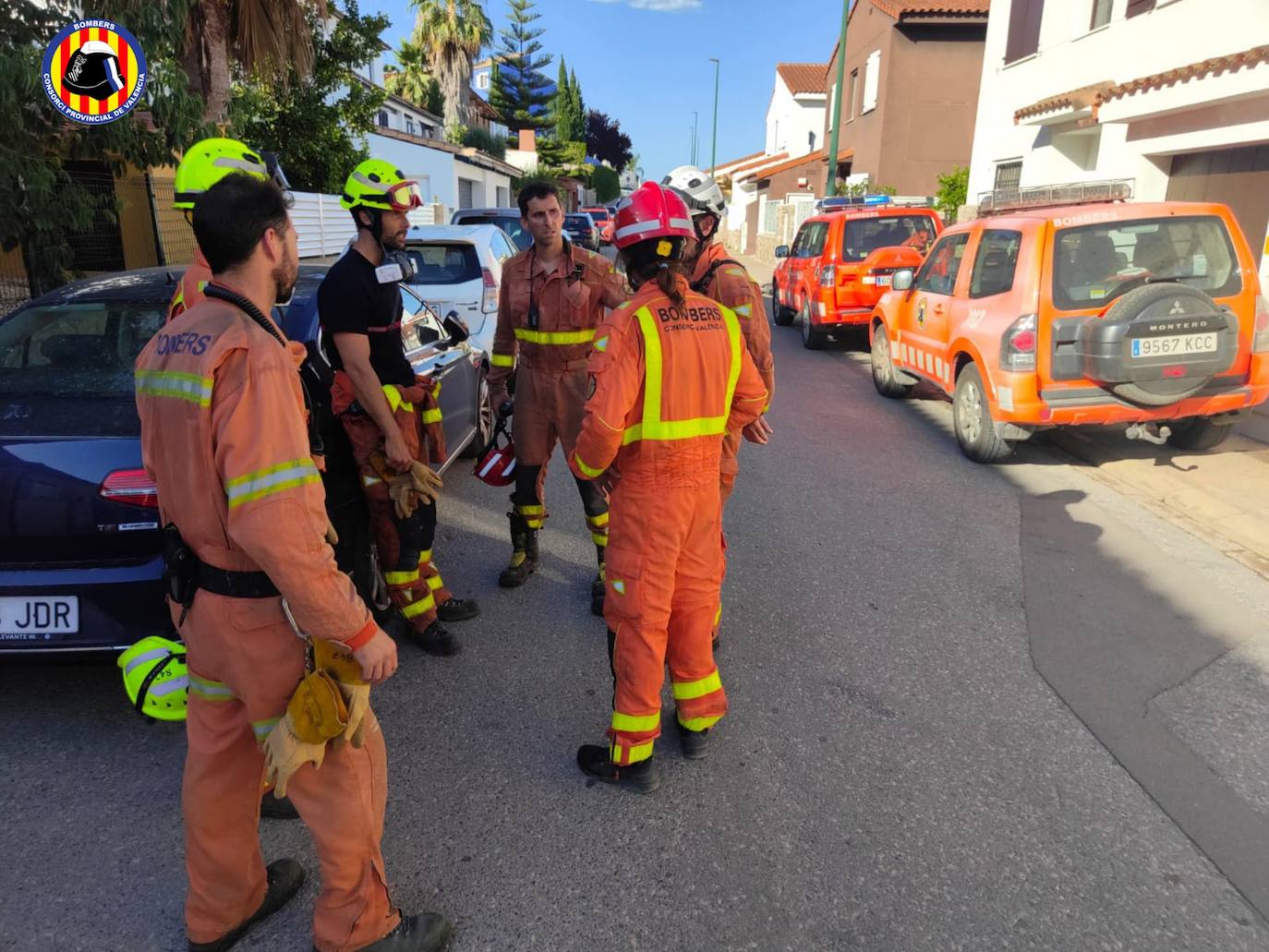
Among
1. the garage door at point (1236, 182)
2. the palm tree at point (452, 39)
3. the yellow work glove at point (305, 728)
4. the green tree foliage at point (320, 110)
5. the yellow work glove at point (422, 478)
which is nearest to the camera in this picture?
the yellow work glove at point (305, 728)

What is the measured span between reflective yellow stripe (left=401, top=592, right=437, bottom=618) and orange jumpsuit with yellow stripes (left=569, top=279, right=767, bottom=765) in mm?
1274

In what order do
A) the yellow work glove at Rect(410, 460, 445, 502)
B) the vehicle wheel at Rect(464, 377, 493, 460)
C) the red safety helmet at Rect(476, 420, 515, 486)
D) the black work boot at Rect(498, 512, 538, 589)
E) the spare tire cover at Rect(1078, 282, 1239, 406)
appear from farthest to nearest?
the vehicle wheel at Rect(464, 377, 493, 460), the spare tire cover at Rect(1078, 282, 1239, 406), the black work boot at Rect(498, 512, 538, 589), the red safety helmet at Rect(476, 420, 515, 486), the yellow work glove at Rect(410, 460, 445, 502)

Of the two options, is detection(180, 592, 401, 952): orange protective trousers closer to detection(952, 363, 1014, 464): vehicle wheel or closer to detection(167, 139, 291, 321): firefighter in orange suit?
detection(167, 139, 291, 321): firefighter in orange suit

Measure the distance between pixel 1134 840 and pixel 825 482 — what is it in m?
3.78

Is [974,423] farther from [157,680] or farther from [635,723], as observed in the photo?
[157,680]

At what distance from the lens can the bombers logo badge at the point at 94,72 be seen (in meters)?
6.30

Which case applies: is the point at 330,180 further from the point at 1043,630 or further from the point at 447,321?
the point at 1043,630

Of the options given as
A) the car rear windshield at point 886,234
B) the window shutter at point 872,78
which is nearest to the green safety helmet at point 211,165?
the car rear windshield at point 886,234

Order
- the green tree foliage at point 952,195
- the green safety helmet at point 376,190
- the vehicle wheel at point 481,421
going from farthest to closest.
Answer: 1. the green tree foliage at point 952,195
2. the vehicle wheel at point 481,421
3. the green safety helmet at point 376,190

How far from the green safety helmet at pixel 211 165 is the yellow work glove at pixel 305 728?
5.18 feet

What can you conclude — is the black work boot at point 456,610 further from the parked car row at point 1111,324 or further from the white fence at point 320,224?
the white fence at point 320,224

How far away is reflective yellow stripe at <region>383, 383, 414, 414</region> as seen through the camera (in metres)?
3.59

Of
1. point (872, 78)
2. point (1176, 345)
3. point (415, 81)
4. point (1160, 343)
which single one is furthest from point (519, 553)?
point (415, 81)

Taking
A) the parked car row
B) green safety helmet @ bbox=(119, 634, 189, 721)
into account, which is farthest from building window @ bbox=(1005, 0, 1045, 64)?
green safety helmet @ bbox=(119, 634, 189, 721)
